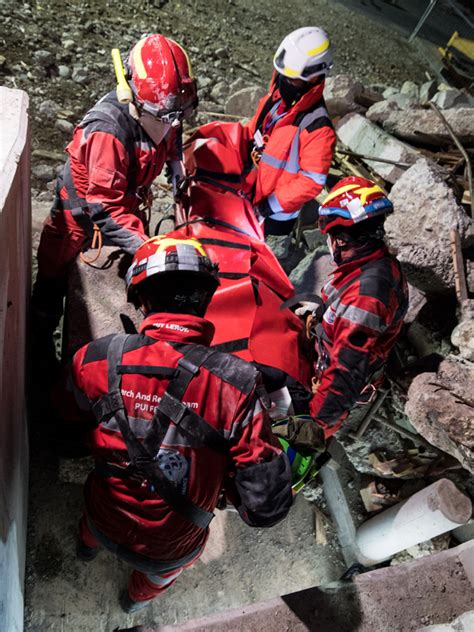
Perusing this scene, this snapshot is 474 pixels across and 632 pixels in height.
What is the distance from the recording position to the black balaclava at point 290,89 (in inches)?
182

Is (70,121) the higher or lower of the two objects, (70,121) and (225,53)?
the lower

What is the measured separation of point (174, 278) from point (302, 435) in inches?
49.5

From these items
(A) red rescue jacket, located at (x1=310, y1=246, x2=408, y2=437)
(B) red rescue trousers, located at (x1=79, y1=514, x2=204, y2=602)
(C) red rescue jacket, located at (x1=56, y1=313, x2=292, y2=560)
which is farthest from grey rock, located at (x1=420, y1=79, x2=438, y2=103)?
(B) red rescue trousers, located at (x1=79, y1=514, x2=204, y2=602)

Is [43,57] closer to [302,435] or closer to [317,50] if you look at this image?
[317,50]

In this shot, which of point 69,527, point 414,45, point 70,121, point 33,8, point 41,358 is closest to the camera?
point 69,527

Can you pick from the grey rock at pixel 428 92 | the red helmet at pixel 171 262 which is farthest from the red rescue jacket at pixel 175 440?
the grey rock at pixel 428 92

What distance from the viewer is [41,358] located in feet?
12.8

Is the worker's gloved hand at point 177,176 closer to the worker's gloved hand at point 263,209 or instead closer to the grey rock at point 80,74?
the worker's gloved hand at point 263,209

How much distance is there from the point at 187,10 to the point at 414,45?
4946 millimetres

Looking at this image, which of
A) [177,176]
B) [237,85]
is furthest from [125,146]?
[237,85]

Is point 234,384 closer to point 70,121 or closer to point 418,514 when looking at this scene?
point 418,514

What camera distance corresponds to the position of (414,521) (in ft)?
13.1

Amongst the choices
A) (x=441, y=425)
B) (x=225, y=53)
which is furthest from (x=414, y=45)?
(x=441, y=425)

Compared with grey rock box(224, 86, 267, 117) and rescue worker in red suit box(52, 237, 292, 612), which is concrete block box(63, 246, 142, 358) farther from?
grey rock box(224, 86, 267, 117)
